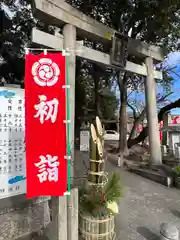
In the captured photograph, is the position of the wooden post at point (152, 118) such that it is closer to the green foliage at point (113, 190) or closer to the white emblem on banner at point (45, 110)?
the green foliage at point (113, 190)

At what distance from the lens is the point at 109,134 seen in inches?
1035

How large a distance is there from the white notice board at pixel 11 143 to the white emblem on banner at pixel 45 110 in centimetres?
103

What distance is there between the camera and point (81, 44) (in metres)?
5.30

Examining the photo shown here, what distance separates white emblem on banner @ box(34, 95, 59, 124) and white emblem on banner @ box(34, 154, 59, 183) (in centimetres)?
42

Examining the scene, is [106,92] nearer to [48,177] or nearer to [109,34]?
[109,34]

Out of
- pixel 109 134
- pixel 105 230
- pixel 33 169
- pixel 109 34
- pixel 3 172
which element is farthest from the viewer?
pixel 109 134

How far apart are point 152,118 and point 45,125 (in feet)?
17.6

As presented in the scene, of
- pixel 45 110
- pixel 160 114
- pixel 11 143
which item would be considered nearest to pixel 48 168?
pixel 45 110

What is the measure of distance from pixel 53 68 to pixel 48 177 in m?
1.25

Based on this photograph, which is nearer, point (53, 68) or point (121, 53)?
point (53, 68)

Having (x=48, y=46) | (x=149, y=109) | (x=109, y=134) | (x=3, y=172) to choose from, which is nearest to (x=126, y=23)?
(x=149, y=109)

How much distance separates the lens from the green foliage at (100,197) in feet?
9.52

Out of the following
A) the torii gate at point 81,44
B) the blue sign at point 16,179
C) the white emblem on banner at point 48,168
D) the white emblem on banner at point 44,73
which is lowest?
the blue sign at point 16,179

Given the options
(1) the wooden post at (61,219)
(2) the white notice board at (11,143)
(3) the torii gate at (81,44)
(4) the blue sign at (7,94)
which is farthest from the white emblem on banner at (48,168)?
(3) the torii gate at (81,44)
